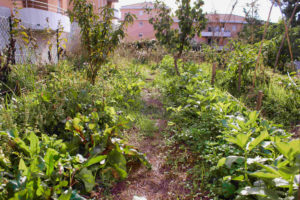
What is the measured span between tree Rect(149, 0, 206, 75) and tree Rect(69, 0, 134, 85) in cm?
257

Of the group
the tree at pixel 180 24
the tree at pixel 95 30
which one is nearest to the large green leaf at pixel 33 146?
the tree at pixel 95 30

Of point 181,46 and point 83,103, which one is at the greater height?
point 181,46

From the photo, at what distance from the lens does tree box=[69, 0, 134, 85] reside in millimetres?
3975

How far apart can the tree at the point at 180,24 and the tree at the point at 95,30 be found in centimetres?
257

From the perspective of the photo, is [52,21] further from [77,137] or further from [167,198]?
[167,198]

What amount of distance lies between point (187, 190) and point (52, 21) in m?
11.8

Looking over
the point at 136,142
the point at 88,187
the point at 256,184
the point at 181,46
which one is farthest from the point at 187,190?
the point at 181,46

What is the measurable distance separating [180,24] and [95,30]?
3.28m

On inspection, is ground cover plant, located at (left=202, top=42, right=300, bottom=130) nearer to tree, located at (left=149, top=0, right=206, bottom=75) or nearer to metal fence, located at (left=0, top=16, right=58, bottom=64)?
tree, located at (left=149, top=0, right=206, bottom=75)

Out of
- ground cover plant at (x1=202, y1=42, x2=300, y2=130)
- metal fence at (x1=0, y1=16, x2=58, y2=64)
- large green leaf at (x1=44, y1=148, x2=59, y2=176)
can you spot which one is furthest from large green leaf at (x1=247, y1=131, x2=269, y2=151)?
metal fence at (x1=0, y1=16, x2=58, y2=64)

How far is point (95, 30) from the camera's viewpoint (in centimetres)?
403

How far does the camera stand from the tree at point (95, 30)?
397 centimetres

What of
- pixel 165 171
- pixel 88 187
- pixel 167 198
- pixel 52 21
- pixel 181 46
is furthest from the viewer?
pixel 52 21

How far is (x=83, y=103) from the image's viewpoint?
2977 millimetres
